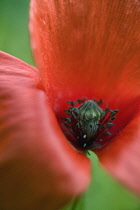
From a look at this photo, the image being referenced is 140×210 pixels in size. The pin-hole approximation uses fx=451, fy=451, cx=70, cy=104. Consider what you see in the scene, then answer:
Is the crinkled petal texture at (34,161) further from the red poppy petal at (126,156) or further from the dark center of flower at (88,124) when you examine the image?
the dark center of flower at (88,124)

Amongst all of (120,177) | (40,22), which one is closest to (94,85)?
(40,22)

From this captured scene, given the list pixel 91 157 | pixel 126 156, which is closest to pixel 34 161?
pixel 126 156

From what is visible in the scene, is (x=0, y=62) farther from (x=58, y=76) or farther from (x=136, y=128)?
(x=136, y=128)

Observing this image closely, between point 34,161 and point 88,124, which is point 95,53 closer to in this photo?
point 88,124

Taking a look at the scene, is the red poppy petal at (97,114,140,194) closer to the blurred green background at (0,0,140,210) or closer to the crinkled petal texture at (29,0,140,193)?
the crinkled petal texture at (29,0,140,193)

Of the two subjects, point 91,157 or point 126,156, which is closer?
point 126,156

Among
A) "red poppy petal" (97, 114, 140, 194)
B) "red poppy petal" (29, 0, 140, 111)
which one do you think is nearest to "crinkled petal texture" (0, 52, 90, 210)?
"red poppy petal" (97, 114, 140, 194)

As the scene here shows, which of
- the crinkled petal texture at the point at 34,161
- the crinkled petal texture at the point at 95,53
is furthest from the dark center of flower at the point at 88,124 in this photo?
the crinkled petal texture at the point at 34,161
